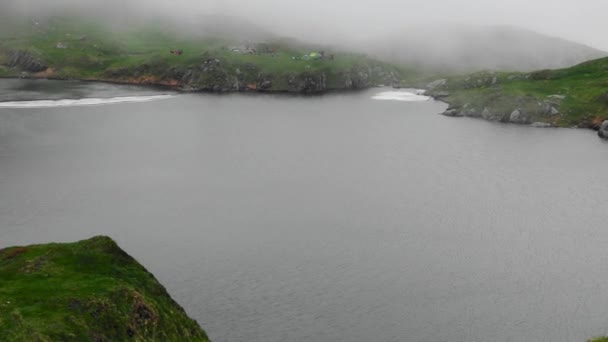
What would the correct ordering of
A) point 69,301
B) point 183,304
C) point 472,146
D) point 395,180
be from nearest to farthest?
point 69,301 → point 183,304 → point 395,180 → point 472,146

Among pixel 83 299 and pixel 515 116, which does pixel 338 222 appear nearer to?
pixel 83 299

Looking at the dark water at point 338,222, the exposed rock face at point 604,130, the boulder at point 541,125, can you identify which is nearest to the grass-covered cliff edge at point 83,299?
the dark water at point 338,222

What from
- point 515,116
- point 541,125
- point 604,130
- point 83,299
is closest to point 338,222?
point 83,299

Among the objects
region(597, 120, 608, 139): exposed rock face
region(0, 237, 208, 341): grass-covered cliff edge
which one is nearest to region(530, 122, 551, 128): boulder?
region(597, 120, 608, 139): exposed rock face

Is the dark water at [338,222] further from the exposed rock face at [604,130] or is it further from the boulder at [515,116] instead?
the boulder at [515,116]

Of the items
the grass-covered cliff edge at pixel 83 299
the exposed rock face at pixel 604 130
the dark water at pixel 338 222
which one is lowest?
the dark water at pixel 338 222

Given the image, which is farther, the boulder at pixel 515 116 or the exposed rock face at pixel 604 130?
the boulder at pixel 515 116

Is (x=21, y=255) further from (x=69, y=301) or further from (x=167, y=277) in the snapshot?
(x=167, y=277)

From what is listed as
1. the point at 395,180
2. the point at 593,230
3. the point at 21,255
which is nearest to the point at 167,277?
the point at 21,255
